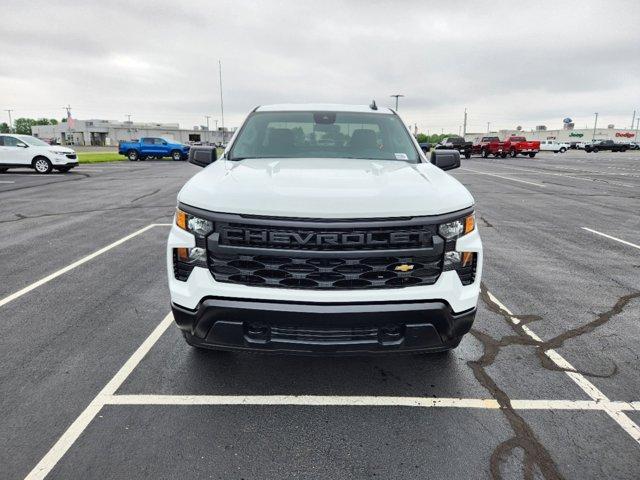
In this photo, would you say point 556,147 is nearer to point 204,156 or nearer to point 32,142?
point 32,142

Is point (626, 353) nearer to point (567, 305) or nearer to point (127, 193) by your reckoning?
point (567, 305)

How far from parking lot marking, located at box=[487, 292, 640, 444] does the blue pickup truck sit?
32578 mm

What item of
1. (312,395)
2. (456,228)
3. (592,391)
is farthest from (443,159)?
(312,395)

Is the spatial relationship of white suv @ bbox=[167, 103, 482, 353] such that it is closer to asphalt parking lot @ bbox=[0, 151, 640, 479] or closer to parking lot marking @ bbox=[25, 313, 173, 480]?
asphalt parking lot @ bbox=[0, 151, 640, 479]

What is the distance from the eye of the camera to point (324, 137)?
411 cm

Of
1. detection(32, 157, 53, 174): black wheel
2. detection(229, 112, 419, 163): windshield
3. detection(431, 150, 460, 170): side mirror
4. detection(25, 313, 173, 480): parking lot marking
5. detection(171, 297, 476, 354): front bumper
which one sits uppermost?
detection(229, 112, 419, 163): windshield

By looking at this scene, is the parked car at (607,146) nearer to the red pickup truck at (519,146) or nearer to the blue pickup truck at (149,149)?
the red pickup truck at (519,146)

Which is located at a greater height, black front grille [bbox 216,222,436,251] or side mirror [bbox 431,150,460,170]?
side mirror [bbox 431,150,460,170]

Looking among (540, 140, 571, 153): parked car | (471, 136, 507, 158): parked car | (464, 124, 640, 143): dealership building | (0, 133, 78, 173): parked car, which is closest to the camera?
(0, 133, 78, 173): parked car

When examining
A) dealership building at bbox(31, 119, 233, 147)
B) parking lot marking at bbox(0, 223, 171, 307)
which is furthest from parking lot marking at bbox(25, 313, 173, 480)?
dealership building at bbox(31, 119, 233, 147)

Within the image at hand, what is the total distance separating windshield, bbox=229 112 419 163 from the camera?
388 cm

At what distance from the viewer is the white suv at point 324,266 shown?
2418mm

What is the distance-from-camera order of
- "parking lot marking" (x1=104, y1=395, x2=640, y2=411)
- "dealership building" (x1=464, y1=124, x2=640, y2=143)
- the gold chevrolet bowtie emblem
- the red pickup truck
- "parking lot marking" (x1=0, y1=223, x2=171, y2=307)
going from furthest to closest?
"dealership building" (x1=464, y1=124, x2=640, y2=143) → the red pickup truck → "parking lot marking" (x1=0, y1=223, x2=171, y2=307) → "parking lot marking" (x1=104, y1=395, x2=640, y2=411) → the gold chevrolet bowtie emblem

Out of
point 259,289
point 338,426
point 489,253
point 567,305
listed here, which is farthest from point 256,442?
point 489,253
